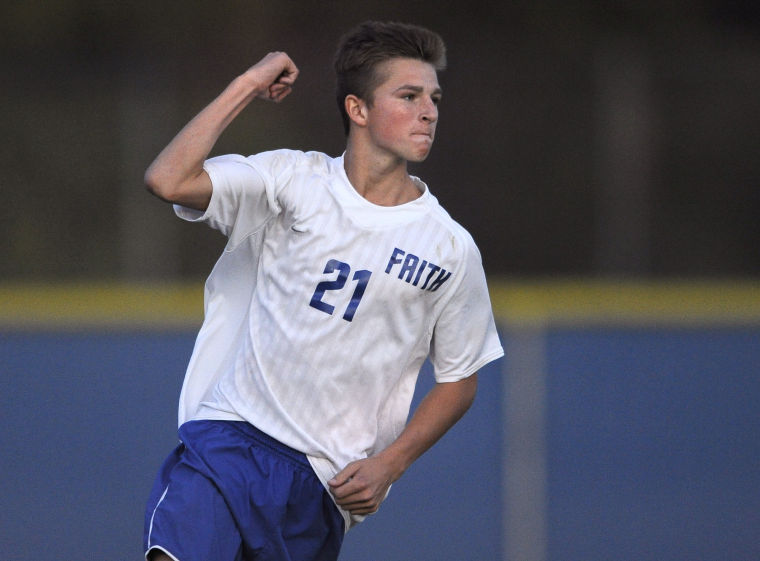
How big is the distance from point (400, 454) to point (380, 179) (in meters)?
0.71

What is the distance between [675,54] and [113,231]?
386 centimetres

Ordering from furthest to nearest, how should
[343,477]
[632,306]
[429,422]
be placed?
[632,306] < [429,422] < [343,477]

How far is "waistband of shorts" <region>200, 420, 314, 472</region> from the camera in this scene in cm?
313

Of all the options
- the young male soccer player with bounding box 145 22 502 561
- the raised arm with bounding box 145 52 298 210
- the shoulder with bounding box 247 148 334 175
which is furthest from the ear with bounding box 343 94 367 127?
the raised arm with bounding box 145 52 298 210

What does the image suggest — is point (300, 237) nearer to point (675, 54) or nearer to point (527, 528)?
point (527, 528)

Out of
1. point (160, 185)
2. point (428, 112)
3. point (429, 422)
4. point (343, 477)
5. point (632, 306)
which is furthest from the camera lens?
point (632, 306)

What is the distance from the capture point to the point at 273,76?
3.01 metres

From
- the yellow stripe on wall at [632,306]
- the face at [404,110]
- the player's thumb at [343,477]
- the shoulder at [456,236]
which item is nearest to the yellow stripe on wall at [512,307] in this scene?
the yellow stripe on wall at [632,306]

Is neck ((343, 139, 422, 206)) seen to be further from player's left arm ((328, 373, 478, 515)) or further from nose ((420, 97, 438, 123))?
player's left arm ((328, 373, 478, 515))

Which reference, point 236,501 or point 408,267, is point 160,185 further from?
point 236,501

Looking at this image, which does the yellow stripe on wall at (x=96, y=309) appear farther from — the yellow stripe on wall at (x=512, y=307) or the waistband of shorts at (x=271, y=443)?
the waistband of shorts at (x=271, y=443)

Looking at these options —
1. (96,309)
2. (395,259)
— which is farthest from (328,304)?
(96,309)

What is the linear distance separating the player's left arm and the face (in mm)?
638

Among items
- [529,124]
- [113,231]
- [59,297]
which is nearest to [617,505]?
[59,297]
